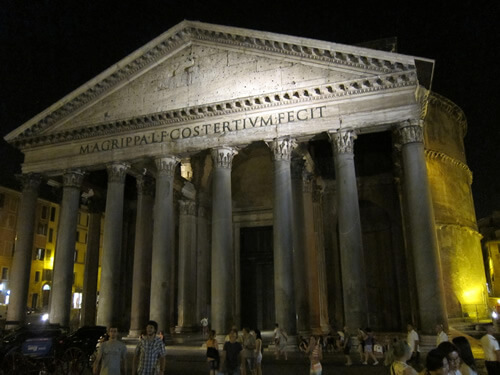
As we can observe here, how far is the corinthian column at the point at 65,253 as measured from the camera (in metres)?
16.2

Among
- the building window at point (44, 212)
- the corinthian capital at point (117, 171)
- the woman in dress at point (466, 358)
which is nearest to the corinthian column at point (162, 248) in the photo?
the corinthian capital at point (117, 171)

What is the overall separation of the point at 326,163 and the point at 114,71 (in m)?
10.2

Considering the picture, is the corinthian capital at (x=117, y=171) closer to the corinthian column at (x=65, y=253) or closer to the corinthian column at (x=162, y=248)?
the corinthian column at (x=162, y=248)

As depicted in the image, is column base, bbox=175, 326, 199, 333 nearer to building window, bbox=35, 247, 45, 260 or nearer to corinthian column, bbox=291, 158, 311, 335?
corinthian column, bbox=291, 158, 311, 335

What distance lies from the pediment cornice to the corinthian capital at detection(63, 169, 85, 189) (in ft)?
4.50

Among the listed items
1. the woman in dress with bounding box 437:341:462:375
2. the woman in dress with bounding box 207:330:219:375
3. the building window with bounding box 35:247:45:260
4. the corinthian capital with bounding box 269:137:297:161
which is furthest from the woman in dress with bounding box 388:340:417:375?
the building window with bounding box 35:247:45:260

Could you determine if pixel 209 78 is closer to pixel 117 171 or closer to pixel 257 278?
pixel 117 171

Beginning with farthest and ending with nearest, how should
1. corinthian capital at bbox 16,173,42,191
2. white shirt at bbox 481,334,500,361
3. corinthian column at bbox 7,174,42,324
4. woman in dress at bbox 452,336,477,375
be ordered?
corinthian capital at bbox 16,173,42,191
corinthian column at bbox 7,174,42,324
white shirt at bbox 481,334,500,361
woman in dress at bbox 452,336,477,375

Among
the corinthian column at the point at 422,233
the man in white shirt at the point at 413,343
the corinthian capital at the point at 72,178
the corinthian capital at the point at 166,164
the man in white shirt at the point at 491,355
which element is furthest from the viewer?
the corinthian capital at the point at 72,178

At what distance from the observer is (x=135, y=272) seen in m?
17.3

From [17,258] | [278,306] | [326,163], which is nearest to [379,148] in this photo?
[326,163]

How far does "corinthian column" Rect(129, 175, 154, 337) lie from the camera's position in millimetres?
16406

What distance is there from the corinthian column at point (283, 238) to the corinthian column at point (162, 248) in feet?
13.2

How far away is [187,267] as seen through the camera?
19.7m
